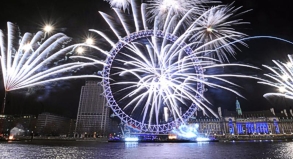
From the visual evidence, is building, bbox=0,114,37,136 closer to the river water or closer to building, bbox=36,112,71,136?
building, bbox=36,112,71,136

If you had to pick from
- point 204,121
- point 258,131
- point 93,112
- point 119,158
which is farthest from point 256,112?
point 119,158

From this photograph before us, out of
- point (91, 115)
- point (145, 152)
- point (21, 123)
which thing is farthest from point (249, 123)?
point (21, 123)

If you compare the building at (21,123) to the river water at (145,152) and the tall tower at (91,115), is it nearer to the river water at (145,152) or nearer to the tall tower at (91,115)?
the tall tower at (91,115)

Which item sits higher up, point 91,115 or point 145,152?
point 91,115

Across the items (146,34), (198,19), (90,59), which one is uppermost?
(146,34)

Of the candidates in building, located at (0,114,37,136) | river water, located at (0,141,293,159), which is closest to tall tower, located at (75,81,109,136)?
building, located at (0,114,37,136)

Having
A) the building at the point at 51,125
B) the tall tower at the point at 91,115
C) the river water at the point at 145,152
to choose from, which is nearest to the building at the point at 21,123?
the building at the point at 51,125

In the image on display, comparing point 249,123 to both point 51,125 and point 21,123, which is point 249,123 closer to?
point 51,125

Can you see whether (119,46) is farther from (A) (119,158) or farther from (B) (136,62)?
(A) (119,158)

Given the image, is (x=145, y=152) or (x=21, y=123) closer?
(x=145, y=152)
